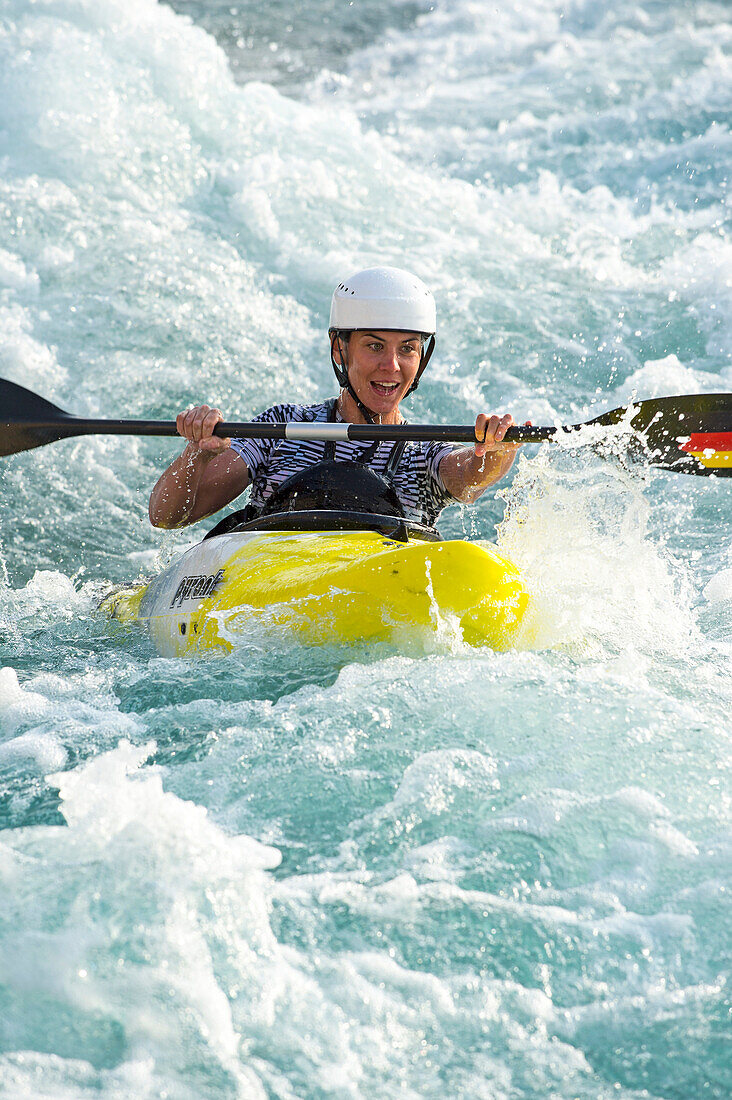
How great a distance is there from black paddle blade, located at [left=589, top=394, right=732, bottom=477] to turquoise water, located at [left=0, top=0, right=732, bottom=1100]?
0.17m

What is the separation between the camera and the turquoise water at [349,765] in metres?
1.66

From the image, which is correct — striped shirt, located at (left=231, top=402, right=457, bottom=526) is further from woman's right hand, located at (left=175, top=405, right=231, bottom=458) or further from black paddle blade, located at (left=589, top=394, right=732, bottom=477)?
black paddle blade, located at (left=589, top=394, right=732, bottom=477)

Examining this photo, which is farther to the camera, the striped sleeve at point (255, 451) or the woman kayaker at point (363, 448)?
the striped sleeve at point (255, 451)

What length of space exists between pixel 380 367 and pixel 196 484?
0.77 meters

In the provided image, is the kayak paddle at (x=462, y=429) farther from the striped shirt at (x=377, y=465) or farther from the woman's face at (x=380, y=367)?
the woman's face at (x=380, y=367)

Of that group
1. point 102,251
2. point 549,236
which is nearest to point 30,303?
point 102,251

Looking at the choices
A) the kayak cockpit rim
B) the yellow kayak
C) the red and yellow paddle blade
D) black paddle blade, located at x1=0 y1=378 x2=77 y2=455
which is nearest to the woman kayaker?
the kayak cockpit rim

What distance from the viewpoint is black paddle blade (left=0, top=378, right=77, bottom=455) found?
3.79 m

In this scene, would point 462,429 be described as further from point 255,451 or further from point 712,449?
point 712,449

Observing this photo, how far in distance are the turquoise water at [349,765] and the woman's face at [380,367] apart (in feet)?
1.79

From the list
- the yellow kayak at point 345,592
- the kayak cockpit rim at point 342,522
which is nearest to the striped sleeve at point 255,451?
the kayak cockpit rim at point 342,522

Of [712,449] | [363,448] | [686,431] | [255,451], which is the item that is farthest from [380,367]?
[712,449]

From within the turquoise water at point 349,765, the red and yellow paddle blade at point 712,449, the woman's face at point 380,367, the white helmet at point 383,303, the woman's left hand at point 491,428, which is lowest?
the turquoise water at point 349,765

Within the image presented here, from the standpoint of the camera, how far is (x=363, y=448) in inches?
139
